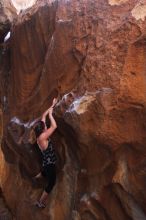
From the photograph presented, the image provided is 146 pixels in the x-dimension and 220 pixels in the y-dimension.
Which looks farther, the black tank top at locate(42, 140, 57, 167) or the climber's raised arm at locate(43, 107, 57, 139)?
the black tank top at locate(42, 140, 57, 167)

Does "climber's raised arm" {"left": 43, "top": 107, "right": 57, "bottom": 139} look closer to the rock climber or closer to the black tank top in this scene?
the rock climber

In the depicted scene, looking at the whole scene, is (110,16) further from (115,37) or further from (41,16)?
(41,16)

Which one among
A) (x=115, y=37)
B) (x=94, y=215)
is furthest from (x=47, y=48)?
(x=94, y=215)

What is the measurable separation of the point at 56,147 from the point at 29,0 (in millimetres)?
10777

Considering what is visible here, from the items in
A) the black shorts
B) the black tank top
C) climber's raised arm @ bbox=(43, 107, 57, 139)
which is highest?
climber's raised arm @ bbox=(43, 107, 57, 139)

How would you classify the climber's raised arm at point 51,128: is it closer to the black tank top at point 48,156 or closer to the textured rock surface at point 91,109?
the textured rock surface at point 91,109

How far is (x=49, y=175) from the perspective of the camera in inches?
213

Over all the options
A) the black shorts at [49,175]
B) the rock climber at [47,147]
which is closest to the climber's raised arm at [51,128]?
the rock climber at [47,147]

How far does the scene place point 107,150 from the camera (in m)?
4.61

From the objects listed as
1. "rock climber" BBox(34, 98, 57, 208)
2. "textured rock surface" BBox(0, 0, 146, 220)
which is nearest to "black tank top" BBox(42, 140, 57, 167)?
"rock climber" BBox(34, 98, 57, 208)

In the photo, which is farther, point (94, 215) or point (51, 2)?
point (51, 2)

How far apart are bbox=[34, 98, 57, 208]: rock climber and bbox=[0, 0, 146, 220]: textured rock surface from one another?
0.10 meters

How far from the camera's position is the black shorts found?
5.36 m

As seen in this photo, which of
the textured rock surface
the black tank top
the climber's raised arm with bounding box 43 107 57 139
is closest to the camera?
the textured rock surface
